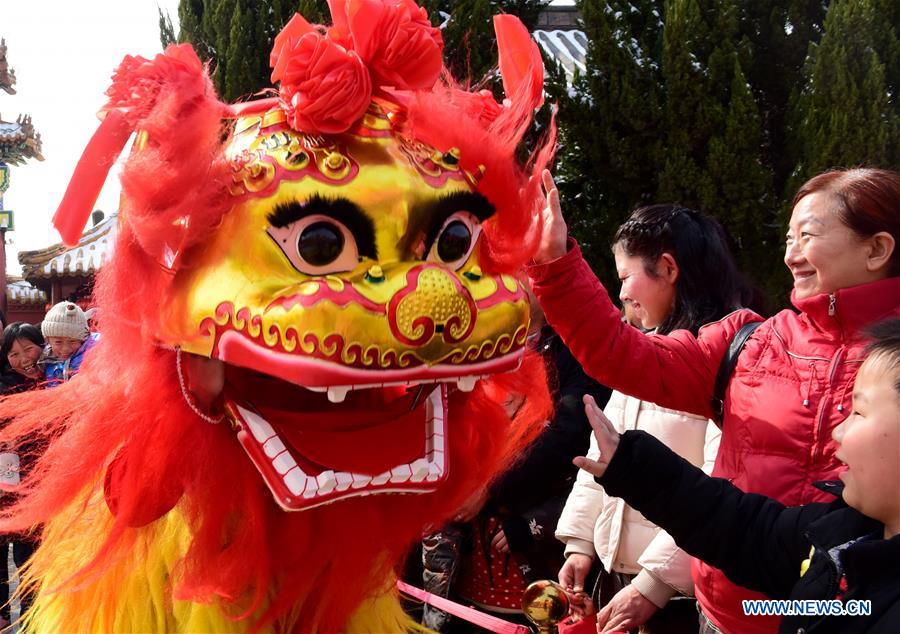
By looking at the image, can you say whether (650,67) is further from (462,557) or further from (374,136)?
(374,136)

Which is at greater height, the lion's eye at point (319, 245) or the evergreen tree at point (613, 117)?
the evergreen tree at point (613, 117)

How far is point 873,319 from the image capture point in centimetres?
170

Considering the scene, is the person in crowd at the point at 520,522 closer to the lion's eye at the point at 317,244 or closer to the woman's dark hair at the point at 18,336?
the lion's eye at the point at 317,244

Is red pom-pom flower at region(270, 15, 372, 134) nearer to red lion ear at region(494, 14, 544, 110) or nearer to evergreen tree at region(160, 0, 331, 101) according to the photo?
red lion ear at region(494, 14, 544, 110)

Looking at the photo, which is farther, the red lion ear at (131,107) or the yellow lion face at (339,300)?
the red lion ear at (131,107)

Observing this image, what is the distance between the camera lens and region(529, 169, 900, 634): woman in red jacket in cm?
171

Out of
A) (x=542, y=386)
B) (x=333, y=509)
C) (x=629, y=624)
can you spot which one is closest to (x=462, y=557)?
(x=629, y=624)

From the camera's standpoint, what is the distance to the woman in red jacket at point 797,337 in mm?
1709

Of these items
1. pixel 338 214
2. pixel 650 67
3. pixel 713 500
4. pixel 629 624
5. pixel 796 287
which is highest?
pixel 650 67

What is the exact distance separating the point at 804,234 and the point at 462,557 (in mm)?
1596

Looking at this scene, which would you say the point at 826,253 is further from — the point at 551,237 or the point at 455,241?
the point at 455,241

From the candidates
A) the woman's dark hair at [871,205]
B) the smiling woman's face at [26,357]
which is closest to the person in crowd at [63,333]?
the smiling woman's face at [26,357]

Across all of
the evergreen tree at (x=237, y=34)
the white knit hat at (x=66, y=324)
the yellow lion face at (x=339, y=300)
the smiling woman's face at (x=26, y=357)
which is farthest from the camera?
the evergreen tree at (x=237, y=34)

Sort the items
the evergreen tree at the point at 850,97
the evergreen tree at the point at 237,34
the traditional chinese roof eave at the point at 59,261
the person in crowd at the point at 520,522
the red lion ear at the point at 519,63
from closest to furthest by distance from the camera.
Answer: the red lion ear at the point at 519,63, the person in crowd at the point at 520,522, the evergreen tree at the point at 850,97, the evergreen tree at the point at 237,34, the traditional chinese roof eave at the point at 59,261
